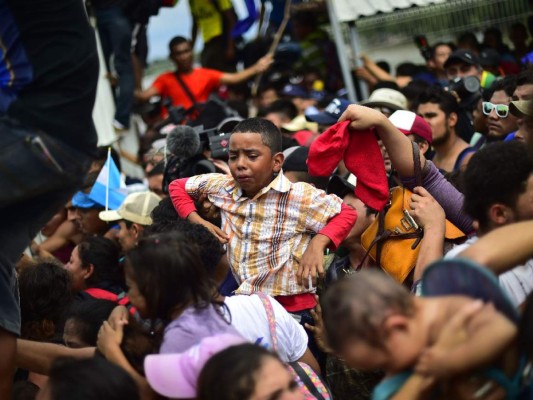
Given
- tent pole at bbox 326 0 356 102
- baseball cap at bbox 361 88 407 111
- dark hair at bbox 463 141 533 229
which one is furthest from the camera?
tent pole at bbox 326 0 356 102

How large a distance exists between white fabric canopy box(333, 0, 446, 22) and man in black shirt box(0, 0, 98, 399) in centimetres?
582

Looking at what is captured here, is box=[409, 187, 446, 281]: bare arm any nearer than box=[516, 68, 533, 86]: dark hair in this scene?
Yes

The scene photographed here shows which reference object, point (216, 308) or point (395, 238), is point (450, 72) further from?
point (216, 308)

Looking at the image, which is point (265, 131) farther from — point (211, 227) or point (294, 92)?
point (294, 92)

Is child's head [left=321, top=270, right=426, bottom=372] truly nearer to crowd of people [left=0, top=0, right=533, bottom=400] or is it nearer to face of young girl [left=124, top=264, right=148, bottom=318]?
crowd of people [left=0, top=0, right=533, bottom=400]

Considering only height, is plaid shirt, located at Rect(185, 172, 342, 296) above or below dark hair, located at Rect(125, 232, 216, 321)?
below

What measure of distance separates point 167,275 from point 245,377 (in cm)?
63

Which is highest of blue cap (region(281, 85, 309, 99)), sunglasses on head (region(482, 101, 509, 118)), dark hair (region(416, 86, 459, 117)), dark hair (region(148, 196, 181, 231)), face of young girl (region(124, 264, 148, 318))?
face of young girl (region(124, 264, 148, 318))

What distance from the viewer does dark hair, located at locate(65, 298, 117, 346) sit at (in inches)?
167

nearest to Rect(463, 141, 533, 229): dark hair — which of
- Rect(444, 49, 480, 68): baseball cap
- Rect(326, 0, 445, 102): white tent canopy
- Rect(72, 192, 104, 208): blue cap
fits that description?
Rect(72, 192, 104, 208): blue cap

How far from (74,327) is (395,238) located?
156 centimetres

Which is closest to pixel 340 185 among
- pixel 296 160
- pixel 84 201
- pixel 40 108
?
pixel 296 160

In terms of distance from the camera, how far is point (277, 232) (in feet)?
14.4

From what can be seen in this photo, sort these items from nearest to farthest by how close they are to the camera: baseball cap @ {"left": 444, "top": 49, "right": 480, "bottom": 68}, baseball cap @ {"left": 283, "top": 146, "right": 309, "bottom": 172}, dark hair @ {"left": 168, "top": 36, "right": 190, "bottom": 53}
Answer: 1. baseball cap @ {"left": 283, "top": 146, "right": 309, "bottom": 172}
2. baseball cap @ {"left": 444, "top": 49, "right": 480, "bottom": 68}
3. dark hair @ {"left": 168, "top": 36, "right": 190, "bottom": 53}
